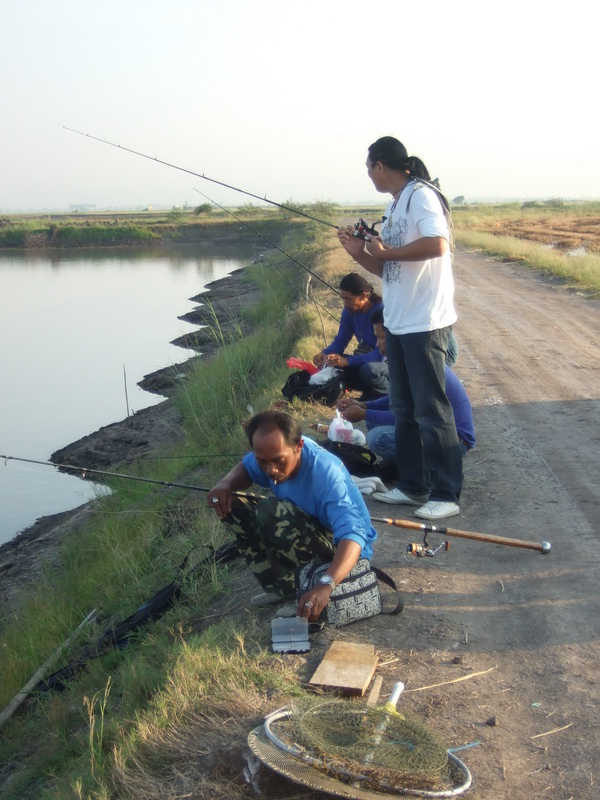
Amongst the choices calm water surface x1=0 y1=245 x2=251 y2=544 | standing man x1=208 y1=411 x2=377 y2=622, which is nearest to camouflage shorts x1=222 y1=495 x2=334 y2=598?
standing man x1=208 y1=411 x2=377 y2=622

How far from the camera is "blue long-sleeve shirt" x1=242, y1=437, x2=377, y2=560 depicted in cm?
348

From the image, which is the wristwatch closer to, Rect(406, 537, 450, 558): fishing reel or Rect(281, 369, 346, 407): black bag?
Rect(406, 537, 450, 558): fishing reel

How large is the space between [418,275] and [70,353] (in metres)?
15.2

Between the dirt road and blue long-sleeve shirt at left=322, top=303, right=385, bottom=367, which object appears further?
blue long-sleeve shirt at left=322, top=303, right=385, bottom=367

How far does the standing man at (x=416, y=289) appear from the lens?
4.32m

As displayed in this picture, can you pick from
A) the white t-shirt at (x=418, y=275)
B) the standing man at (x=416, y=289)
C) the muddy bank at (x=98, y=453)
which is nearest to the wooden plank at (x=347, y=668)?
the standing man at (x=416, y=289)

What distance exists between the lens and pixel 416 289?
440cm

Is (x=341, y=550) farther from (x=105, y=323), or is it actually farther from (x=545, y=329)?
(x=105, y=323)

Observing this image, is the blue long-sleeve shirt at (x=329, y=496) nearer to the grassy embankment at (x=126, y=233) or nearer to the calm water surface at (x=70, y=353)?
the calm water surface at (x=70, y=353)

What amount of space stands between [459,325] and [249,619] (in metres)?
8.40

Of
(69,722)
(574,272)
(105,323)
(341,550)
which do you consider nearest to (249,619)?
(341,550)

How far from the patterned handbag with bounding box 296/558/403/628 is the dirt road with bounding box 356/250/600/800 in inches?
3.1

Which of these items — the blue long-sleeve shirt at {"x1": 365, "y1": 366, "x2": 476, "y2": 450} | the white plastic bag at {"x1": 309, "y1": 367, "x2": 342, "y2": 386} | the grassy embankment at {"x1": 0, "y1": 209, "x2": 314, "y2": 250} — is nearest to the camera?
the blue long-sleeve shirt at {"x1": 365, "y1": 366, "x2": 476, "y2": 450}

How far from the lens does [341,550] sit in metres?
3.38
